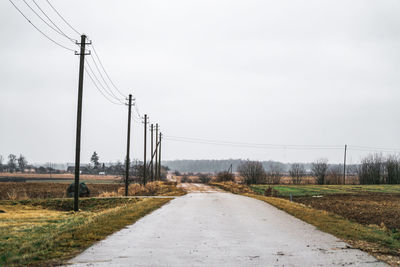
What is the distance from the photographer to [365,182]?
8325 centimetres

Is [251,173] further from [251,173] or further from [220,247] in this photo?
[220,247]

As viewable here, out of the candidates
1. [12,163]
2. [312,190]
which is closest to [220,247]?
[312,190]

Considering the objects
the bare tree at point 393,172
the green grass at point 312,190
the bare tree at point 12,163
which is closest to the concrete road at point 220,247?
the green grass at point 312,190

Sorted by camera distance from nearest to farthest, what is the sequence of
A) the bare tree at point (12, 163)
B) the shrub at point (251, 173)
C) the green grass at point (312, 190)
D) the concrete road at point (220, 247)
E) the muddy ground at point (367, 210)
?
the concrete road at point (220, 247), the muddy ground at point (367, 210), the green grass at point (312, 190), the shrub at point (251, 173), the bare tree at point (12, 163)

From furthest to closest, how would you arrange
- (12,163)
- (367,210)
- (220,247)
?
(12,163), (367,210), (220,247)

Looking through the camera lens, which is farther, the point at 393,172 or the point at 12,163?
the point at 12,163

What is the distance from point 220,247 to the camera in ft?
29.8

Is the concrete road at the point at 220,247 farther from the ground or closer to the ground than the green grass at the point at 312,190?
farther from the ground

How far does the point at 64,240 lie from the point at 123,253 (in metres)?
2.27

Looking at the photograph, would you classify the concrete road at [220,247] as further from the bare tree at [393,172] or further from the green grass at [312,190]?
the bare tree at [393,172]

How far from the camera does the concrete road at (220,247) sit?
7543 mm

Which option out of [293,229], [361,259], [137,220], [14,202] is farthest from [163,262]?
[14,202]

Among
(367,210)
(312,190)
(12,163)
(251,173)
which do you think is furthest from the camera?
(12,163)

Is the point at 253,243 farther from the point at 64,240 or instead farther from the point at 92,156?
the point at 92,156
